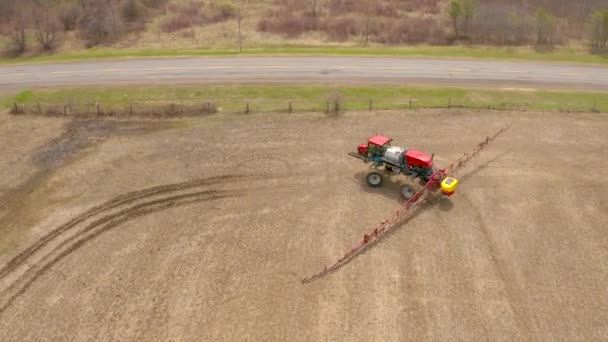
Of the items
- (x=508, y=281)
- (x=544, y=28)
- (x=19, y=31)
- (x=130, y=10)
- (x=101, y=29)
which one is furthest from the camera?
(x=130, y=10)

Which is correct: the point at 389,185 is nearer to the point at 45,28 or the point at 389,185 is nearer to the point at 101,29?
the point at 101,29

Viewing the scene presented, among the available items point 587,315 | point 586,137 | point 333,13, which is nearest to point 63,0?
point 333,13

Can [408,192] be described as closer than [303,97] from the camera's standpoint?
Yes

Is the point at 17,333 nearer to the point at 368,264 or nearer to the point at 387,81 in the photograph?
the point at 368,264

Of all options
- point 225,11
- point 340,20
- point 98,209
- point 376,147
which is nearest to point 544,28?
point 340,20

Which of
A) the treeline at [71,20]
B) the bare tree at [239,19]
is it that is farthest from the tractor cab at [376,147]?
the treeline at [71,20]

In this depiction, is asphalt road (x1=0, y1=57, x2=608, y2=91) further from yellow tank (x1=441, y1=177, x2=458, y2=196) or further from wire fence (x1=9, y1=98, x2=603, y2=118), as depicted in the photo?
yellow tank (x1=441, y1=177, x2=458, y2=196)
